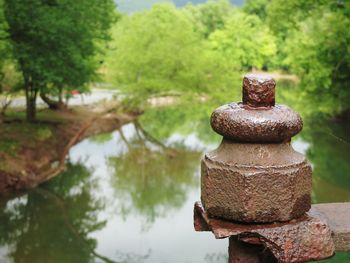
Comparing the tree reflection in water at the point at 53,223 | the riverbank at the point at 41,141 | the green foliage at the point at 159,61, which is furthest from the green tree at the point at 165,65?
the tree reflection in water at the point at 53,223

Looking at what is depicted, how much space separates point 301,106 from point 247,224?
2183 centimetres

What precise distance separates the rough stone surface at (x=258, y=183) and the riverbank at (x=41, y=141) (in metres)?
15.9

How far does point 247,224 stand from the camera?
1539mm

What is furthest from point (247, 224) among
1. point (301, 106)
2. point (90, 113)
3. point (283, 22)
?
point (90, 113)

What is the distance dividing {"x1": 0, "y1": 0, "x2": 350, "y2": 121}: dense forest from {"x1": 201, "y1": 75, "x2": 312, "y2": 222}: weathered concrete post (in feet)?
46.8

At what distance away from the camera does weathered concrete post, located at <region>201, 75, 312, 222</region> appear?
4.93ft

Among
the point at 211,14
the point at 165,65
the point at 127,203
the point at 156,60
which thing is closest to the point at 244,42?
the point at 211,14

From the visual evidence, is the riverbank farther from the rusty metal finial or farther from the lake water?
the rusty metal finial

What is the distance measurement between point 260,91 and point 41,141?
20.1 meters

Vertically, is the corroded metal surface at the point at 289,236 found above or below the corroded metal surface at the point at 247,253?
above

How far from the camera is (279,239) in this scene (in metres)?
1.50

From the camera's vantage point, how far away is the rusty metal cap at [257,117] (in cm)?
152

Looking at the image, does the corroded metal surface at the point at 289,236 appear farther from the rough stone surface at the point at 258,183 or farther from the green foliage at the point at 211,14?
the green foliage at the point at 211,14

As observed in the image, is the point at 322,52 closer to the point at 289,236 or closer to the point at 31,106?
the point at 31,106
